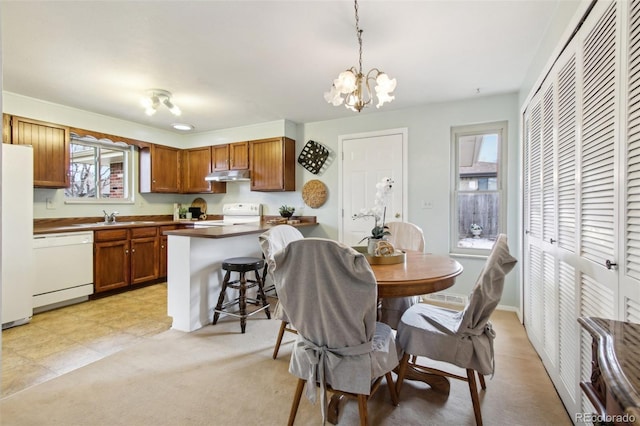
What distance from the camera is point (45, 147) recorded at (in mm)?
3512

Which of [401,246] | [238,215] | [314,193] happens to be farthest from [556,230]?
[238,215]

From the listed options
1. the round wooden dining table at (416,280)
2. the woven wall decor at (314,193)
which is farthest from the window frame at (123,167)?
the round wooden dining table at (416,280)

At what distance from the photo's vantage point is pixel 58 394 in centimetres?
186

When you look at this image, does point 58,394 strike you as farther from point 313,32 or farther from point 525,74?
point 525,74

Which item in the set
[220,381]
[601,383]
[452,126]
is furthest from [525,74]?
[220,381]

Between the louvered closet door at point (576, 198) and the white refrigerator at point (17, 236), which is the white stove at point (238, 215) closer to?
the white refrigerator at point (17, 236)

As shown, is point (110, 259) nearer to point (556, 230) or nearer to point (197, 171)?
point (197, 171)

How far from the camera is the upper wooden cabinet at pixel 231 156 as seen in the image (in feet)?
15.3

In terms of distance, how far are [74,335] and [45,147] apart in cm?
226

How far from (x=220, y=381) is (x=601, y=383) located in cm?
199

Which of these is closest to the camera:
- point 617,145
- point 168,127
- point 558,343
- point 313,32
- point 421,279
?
point 617,145

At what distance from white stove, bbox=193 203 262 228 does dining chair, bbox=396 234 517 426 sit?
11.3 feet

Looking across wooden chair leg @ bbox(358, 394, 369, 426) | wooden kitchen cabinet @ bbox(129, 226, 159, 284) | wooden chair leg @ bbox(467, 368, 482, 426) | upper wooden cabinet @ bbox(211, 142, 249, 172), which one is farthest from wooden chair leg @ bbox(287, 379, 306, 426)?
upper wooden cabinet @ bbox(211, 142, 249, 172)

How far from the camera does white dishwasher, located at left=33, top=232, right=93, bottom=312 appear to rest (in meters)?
3.20
